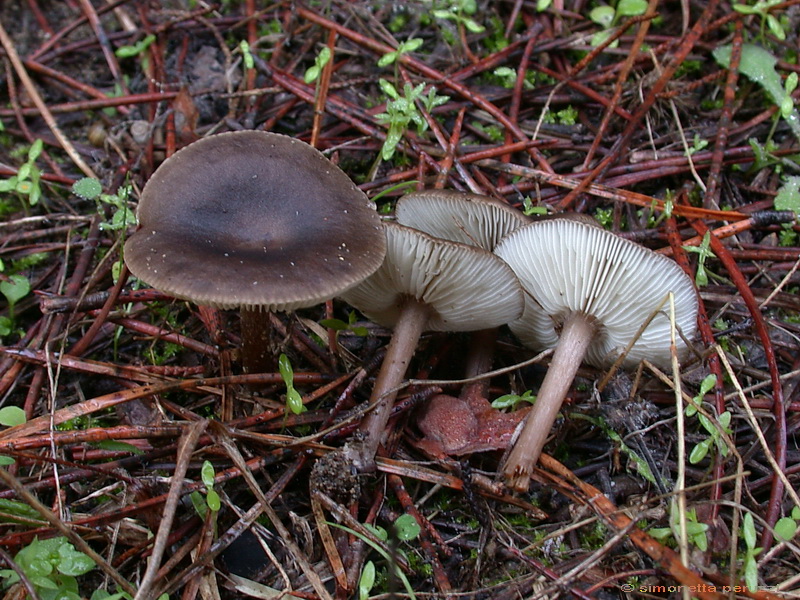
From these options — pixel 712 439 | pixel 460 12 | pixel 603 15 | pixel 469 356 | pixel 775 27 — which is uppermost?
pixel 775 27

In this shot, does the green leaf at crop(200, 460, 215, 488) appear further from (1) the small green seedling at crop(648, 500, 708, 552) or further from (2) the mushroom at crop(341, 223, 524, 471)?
(1) the small green seedling at crop(648, 500, 708, 552)

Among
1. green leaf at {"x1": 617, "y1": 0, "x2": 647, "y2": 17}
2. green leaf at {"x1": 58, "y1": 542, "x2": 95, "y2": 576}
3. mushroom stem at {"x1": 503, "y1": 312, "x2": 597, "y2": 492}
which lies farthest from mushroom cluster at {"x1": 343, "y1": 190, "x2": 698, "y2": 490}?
green leaf at {"x1": 617, "y1": 0, "x2": 647, "y2": 17}

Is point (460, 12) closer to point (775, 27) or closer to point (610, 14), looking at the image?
point (610, 14)

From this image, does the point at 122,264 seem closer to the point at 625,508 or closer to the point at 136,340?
the point at 136,340

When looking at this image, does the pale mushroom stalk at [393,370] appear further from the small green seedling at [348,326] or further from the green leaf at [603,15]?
the green leaf at [603,15]

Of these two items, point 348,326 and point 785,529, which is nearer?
point 785,529

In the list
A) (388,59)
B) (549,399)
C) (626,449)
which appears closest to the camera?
(626,449)

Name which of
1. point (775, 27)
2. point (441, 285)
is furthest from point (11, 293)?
point (775, 27)

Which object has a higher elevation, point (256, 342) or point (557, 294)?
point (557, 294)
